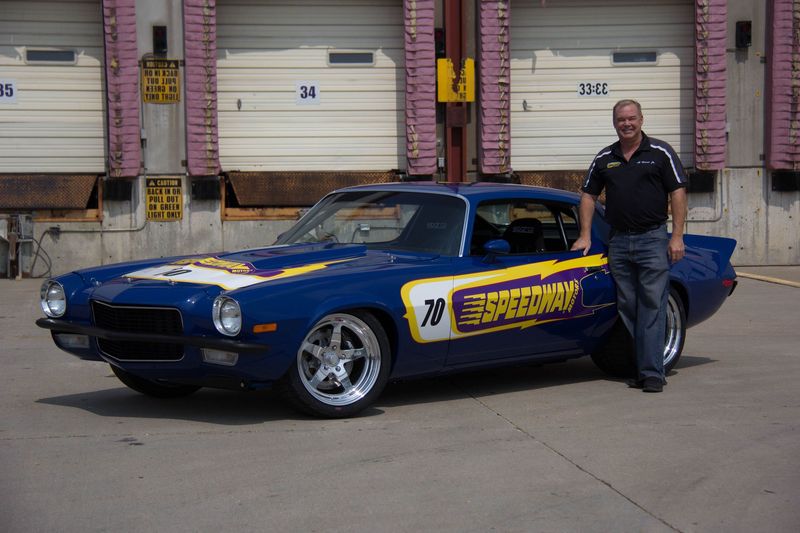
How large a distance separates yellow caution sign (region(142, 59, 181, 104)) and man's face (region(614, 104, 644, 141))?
31.7 ft

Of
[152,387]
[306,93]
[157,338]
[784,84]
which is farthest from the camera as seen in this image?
[306,93]

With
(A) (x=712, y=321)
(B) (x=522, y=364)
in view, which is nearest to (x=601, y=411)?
(B) (x=522, y=364)

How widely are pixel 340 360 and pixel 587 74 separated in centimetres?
1143

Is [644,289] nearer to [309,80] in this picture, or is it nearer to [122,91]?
[309,80]

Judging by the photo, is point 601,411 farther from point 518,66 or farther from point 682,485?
point 518,66

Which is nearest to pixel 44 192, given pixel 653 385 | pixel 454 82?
pixel 454 82

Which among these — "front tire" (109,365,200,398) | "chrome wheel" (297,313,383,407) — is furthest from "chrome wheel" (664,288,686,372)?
"front tire" (109,365,200,398)

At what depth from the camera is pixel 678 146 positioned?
17219 mm

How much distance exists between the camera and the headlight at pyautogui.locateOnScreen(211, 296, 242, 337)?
6.16 m

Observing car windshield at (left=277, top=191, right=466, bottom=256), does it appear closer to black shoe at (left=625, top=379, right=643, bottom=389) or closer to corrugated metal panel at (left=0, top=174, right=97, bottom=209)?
black shoe at (left=625, top=379, right=643, bottom=389)

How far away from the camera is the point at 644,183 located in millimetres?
7598

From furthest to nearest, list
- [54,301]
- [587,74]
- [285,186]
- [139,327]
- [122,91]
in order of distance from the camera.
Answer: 1. [587,74]
2. [285,186]
3. [122,91]
4. [54,301]
5. [139,327]

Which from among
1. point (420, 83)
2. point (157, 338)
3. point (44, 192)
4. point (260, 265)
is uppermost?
point (420, 83)

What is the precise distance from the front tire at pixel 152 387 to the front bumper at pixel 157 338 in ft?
1.50
